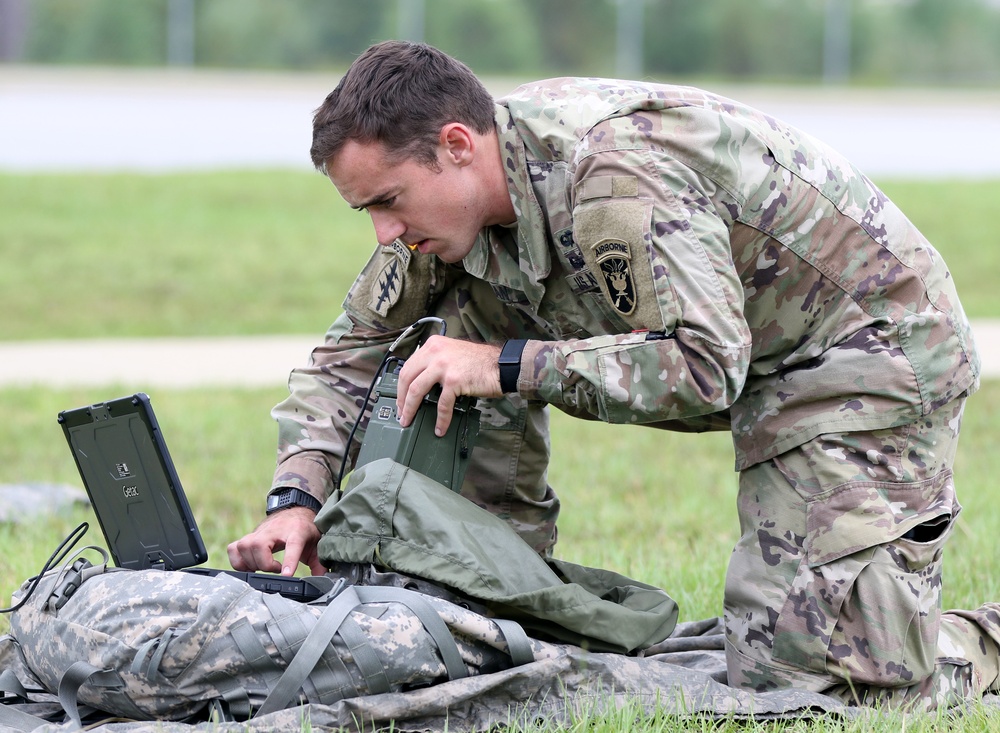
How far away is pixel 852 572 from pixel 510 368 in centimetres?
94

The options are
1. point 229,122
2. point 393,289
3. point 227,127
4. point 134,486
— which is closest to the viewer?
point 134,486

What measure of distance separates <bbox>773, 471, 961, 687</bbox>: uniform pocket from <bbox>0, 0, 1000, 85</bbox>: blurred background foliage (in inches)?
835

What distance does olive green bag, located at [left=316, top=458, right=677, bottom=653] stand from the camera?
2893 millimetres

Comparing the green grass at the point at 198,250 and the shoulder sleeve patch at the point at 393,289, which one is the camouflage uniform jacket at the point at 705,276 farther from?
the green grass at the point at 198,250

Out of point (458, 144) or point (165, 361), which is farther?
point (165, 361)

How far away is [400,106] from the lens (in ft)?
9.75

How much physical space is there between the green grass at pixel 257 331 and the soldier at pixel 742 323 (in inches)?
12.6

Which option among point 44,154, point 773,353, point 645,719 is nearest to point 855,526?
point 773,353

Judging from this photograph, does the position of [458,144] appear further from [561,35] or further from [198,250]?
[561,35]

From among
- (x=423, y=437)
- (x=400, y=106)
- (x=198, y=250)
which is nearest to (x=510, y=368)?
(x=423, y=437)

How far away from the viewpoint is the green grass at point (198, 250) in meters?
10.2

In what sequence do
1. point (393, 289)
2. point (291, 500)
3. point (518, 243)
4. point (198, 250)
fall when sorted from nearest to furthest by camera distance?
1. point (518, 243)
2. point (291, 500)
3. point (393, 289)
4. point (198, 250)

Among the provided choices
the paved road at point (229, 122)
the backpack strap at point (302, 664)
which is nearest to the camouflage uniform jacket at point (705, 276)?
the backpack strap at point (302, 664)

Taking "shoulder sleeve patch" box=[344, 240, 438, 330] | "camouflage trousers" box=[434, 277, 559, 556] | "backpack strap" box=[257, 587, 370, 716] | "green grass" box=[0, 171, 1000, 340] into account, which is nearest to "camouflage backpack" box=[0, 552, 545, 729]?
"backpack strap" box=[257, 587, 370, 716]
